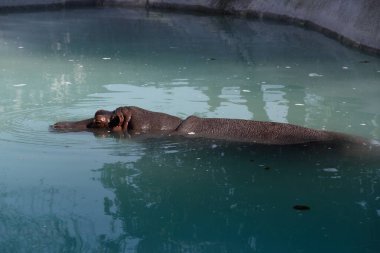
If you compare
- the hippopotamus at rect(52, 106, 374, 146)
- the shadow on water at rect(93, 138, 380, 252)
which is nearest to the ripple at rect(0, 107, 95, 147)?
the hippopotamus at rect(52, 106, 374, 146)

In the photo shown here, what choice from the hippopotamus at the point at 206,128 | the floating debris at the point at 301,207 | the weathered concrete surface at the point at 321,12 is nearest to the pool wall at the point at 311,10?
the weathered concrete surface at the point at 321,12

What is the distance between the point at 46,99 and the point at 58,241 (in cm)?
433

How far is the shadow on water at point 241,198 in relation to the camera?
485 centimetres

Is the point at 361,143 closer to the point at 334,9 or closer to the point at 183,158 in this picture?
the point at 183,158

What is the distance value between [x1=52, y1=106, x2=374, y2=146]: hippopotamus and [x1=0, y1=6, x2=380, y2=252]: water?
6.4 inches

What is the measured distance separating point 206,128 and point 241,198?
1684mm

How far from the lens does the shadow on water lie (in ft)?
15.9

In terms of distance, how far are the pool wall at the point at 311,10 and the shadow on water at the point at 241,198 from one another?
244 inches

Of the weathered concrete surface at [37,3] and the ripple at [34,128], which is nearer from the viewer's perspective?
the ripple at [34,128]

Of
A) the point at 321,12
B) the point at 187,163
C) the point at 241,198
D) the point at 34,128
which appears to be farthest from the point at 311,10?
the point at 241,198

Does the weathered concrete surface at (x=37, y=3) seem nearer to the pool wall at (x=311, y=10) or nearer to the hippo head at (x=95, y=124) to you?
the pool wall at (x=311, y=10)

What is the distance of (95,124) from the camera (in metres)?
7.43

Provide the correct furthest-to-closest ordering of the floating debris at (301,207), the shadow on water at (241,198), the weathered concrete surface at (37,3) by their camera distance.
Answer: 1. the weathered concrete surface at (37,3)
2. the floating debris at (301,207)
3. the shadow on water at (241,198)

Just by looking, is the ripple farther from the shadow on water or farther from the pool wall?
the pool wall
